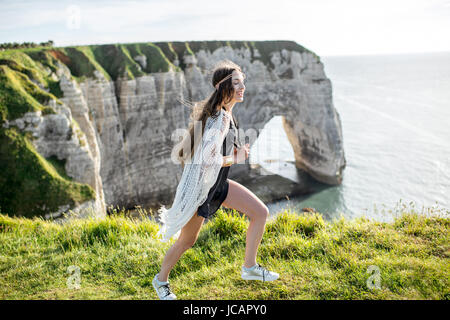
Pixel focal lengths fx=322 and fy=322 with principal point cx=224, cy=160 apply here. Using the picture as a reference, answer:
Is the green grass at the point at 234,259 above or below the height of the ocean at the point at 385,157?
above

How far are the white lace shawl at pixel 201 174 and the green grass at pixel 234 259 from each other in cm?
107

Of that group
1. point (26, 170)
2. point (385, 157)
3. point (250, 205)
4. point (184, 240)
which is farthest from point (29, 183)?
point (385, 157)

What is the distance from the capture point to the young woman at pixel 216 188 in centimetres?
373

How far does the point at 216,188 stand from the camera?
12.4 feet

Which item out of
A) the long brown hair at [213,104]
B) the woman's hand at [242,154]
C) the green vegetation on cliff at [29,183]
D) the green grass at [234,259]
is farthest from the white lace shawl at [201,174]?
the green vegetation on cliff at [29,183]

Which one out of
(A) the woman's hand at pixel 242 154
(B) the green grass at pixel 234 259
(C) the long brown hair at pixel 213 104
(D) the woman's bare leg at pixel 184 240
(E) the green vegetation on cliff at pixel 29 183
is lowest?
(E) the green vegetation on cliff at pixel 29 183

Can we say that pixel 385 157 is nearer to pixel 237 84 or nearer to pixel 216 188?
pixel 237 84

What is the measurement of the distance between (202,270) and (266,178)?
3620cm

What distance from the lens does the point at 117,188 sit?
29.0m

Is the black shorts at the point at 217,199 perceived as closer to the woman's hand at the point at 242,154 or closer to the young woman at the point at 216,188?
the young woman at the point at 216,188

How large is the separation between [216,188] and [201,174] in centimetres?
24

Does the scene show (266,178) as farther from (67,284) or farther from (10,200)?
(67,284)

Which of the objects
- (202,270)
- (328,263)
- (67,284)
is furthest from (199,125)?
(67,284)

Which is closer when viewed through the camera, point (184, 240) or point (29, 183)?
point (184, 240)
